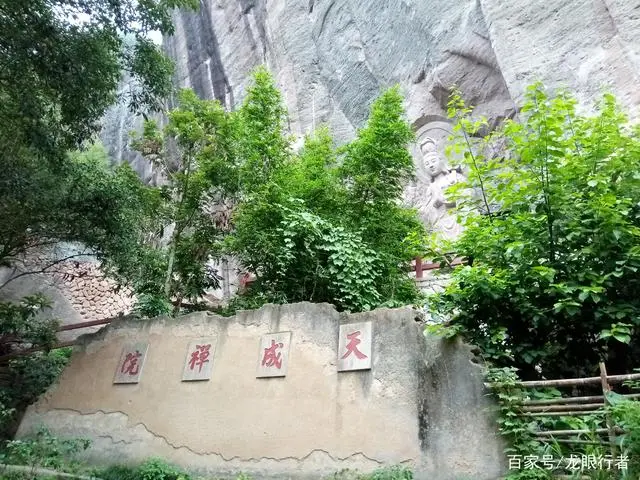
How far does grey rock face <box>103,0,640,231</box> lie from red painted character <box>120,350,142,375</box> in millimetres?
6929

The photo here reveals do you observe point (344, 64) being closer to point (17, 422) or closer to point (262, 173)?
point (262, 173)

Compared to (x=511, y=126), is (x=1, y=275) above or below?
above

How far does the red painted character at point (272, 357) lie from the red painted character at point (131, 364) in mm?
1694

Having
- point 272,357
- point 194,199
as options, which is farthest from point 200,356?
point 194,199

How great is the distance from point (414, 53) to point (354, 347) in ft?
28.9

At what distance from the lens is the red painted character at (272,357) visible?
5.25 metres

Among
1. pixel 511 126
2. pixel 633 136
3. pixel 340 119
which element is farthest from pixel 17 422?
pixel 340 119

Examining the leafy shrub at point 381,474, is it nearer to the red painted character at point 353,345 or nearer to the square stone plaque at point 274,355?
the red painted character at point 353,345

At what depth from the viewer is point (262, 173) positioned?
7750 millimetres

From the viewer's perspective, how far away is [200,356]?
18.9 feet

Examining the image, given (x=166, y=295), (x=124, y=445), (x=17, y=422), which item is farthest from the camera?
(x=166, y=295)

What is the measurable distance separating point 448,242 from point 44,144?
4586 millimetres

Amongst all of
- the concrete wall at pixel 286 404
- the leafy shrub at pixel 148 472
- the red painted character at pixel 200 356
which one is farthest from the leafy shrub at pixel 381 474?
the red painted character at pixel 200 356

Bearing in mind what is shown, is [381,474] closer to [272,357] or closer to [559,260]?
[272,357]
